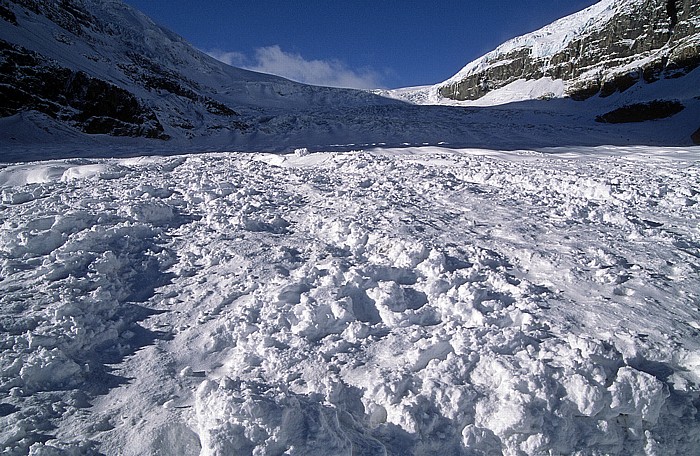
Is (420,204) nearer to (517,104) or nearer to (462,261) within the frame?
(462,261)

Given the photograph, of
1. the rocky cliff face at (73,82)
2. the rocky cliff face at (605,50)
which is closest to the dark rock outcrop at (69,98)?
the rocky cliff face at (73,82)

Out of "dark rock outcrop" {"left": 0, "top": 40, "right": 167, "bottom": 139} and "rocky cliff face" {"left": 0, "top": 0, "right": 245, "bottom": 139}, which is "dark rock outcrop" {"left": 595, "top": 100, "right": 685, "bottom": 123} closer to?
"rocky cliff face" {"left": 0, "top": 0, "right": 245, "bottom": 139}

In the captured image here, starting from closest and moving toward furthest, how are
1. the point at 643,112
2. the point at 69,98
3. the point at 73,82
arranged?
the point at 69,98
the point at 73,82
the point at 643,112

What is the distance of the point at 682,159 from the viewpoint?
9742 mm

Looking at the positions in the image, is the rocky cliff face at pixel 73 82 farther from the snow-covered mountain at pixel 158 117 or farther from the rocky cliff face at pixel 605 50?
the rocky cliff face at pixel 605 50

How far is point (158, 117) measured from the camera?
797 inches

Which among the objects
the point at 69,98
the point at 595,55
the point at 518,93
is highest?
the point at 595,55

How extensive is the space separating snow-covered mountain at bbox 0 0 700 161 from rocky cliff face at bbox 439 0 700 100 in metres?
3.31

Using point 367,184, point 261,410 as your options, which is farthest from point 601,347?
point 367,184

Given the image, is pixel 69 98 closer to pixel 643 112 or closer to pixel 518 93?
pixel 643 112

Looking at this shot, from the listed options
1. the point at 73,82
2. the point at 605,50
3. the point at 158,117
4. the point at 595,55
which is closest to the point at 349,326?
the point at 158,117

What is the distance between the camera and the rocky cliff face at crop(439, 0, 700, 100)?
3209 centimetres

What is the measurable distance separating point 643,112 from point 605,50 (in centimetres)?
1616

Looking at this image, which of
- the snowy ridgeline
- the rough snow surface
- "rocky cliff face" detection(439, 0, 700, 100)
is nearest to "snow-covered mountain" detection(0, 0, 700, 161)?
"rocky cliff face" detection(439, 0, 700, 100)
